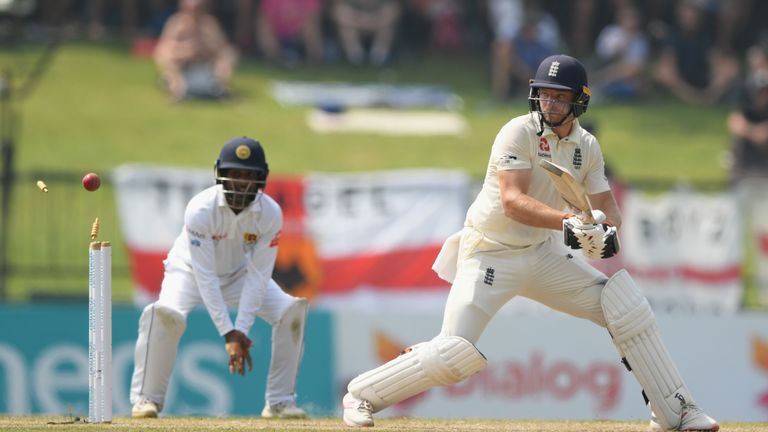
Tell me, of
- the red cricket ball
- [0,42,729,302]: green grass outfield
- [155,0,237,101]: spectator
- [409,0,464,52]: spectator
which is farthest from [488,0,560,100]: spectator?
the red cricket ball

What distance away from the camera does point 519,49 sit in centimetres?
2055

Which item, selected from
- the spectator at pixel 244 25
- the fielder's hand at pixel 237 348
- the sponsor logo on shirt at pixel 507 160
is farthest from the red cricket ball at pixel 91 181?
the spectator at pixel 244 25

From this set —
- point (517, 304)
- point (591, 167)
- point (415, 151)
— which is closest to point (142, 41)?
point (415, 151)

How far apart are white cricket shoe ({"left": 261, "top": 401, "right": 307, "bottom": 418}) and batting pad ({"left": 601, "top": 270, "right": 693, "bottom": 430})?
238 centimetres

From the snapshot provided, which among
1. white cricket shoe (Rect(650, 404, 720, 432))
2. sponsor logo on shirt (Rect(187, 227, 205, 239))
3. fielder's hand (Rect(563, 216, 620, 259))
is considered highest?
fielder's hand (Rect(563, 216, 620, 259))

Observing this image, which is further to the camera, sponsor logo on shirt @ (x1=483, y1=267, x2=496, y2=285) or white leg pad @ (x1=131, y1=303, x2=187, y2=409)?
white leg pad @ (x1=131, y1=303, x2=187, y2=409)

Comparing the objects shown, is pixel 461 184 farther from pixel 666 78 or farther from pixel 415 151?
pixel 666 78

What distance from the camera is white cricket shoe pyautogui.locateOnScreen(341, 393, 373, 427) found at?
7.88 meters

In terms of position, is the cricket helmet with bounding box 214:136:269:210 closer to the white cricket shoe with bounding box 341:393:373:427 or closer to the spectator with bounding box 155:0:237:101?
the white cricket shoe with bounding box 341:393:373:427

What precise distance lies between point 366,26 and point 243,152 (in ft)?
44.3

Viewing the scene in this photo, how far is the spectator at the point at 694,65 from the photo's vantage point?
21188mm

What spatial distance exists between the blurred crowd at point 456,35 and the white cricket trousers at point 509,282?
40.4ft

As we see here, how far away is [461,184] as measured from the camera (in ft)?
47.3

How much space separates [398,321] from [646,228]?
10.4 feet
